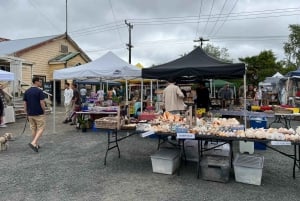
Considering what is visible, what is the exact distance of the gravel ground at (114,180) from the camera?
13.7 ft

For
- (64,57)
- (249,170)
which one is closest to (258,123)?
(249,170)

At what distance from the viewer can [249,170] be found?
4645 mm

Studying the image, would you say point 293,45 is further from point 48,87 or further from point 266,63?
point 48,87

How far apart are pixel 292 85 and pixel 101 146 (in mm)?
15656

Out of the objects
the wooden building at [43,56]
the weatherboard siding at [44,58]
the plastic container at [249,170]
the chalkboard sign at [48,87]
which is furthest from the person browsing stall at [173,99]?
the chalkboard sign at [48,87]

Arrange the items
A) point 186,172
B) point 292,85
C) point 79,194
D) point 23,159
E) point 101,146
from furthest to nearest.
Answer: point 292,85 < point 101,146 < point 23,159 < point 186,172 < point 79,194

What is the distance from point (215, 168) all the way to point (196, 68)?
2622mm

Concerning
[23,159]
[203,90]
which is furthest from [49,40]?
[23,159]

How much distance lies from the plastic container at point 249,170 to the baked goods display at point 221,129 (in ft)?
1.77

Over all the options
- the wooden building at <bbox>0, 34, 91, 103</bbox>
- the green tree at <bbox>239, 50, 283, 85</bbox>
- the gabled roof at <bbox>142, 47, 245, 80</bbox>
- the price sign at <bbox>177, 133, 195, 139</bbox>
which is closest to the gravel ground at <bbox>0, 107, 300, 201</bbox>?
the price sign at <bbox>177, 133, 195, 139</bbox>

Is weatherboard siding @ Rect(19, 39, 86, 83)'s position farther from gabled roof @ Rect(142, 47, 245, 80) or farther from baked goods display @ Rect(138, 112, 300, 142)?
baked goods display @ Rect(138, 112, 300, 142)

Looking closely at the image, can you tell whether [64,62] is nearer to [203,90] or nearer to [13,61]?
[13,61]

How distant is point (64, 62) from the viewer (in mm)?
22750

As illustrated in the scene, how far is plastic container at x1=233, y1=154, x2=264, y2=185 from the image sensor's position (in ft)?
15.1
